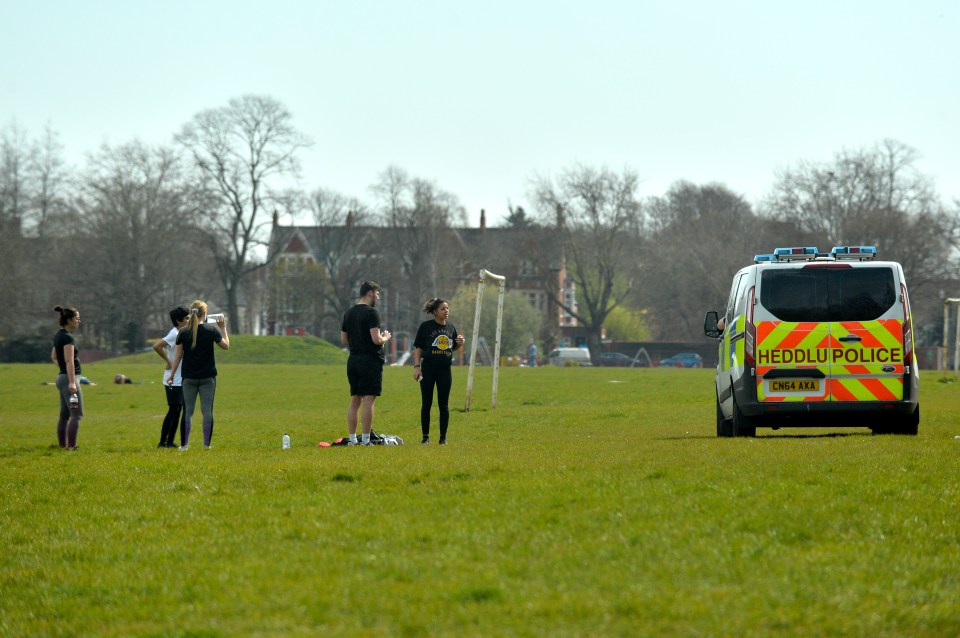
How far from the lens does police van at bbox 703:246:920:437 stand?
51.1ft

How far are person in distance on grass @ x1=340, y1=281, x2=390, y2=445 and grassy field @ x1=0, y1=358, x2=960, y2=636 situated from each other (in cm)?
121

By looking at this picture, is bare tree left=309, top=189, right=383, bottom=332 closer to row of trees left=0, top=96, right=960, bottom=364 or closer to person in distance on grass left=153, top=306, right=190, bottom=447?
row of trees left=0, top=96, right=960, bottom=364

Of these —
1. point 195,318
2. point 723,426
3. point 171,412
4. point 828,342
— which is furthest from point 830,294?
point 171,412

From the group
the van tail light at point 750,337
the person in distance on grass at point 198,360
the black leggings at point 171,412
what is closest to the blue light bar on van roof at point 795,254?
the van tail light at point 750,337

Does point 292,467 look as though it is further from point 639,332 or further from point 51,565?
point 639,332

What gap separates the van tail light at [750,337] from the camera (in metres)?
15.7

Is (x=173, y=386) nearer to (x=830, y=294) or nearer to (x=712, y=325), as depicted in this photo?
(x=712, y=325)

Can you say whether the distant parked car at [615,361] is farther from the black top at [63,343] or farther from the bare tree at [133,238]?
the black top at [63,343]

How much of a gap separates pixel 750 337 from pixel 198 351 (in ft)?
21.5

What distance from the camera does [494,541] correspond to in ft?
26.9

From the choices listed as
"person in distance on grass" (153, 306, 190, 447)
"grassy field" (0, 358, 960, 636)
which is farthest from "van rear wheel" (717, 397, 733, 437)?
"person in distance on grass" (153, 306, 190, 447)

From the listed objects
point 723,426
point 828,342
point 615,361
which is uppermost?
point 828,342

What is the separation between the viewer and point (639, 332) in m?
131

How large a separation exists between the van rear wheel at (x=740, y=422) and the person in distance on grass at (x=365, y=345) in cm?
425
